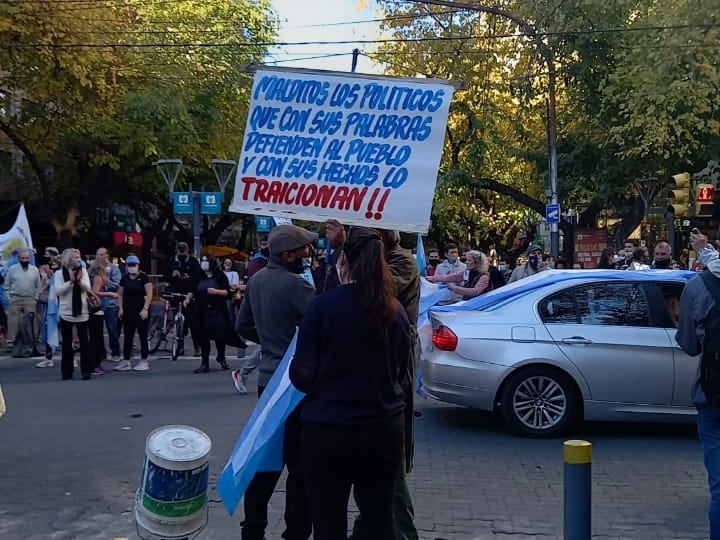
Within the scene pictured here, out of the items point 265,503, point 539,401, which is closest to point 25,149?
point 539,401

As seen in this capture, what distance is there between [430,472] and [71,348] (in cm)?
653

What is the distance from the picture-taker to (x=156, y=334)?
14930 millimetres

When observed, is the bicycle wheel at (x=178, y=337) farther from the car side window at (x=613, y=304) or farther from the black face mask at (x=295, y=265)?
the black face mask at (x=295, y=265)

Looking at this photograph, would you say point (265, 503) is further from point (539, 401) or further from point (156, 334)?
point (156, 334)

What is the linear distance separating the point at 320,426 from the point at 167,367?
987 cm

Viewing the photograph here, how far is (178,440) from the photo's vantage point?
431 cm

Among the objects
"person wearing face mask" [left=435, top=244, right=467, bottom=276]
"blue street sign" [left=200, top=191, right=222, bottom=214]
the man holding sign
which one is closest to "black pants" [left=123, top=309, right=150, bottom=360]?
"person wearing face mask" [left=435, top=244, right=467, bottom=276]

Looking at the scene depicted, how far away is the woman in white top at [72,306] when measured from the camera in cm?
1128

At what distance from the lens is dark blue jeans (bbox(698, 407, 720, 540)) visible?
4.34 metres

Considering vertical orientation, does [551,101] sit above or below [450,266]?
above

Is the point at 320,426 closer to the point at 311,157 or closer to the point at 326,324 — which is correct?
the point at 326,324

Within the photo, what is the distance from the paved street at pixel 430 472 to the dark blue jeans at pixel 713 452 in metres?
0.92

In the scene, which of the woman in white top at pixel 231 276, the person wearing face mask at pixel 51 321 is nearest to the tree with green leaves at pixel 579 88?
the woman in white top at pixel 231 276

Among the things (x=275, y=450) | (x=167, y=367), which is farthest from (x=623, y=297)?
(x=167, y=367)
